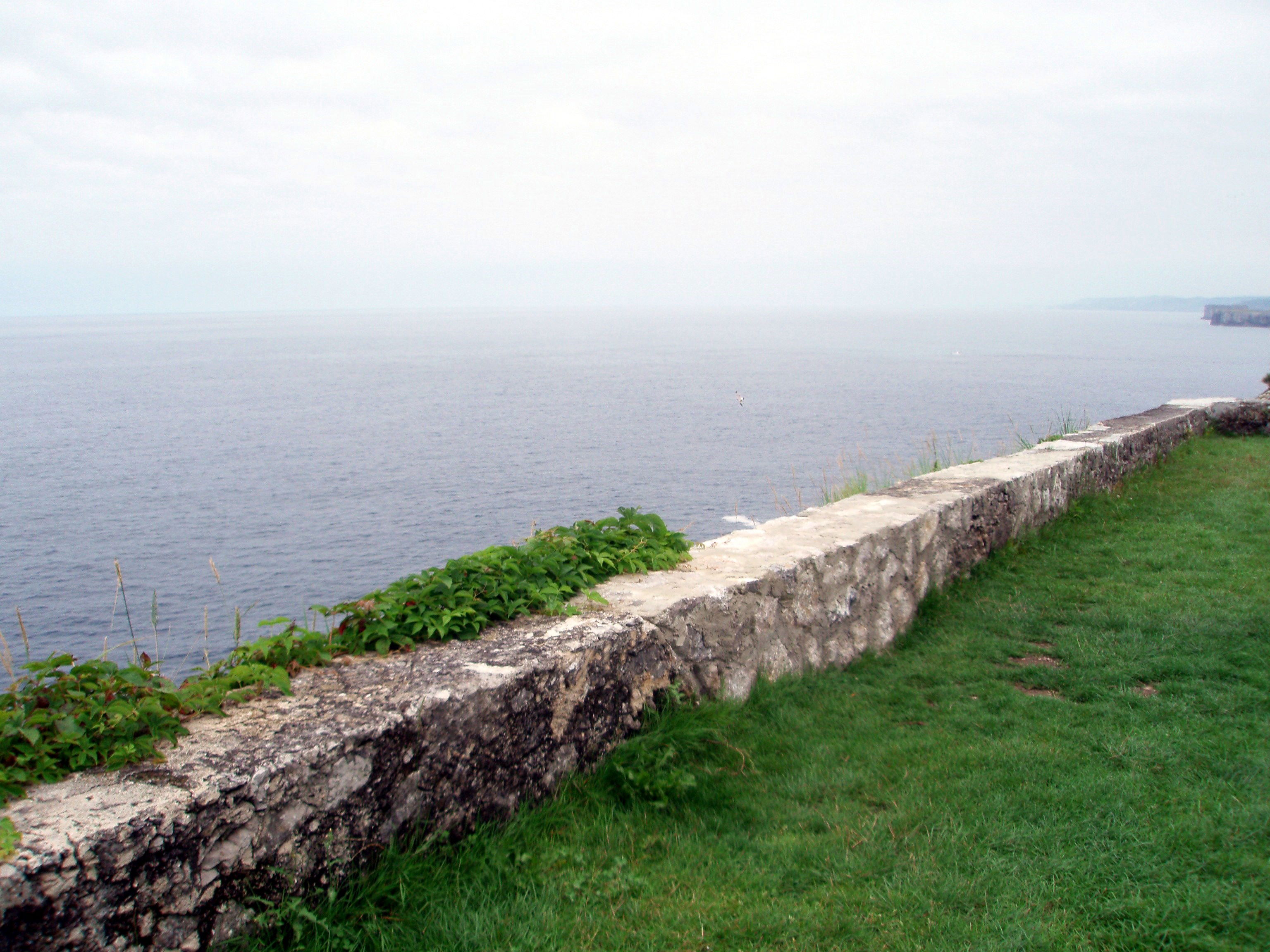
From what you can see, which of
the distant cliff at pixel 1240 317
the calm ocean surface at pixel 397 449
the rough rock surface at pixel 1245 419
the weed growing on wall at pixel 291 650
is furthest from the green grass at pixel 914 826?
the distant cliff at pixel 1240 317

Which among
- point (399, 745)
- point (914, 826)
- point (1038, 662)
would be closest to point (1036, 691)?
point (1038, 662)

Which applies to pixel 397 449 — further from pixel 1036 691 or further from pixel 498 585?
pixel 1036 691

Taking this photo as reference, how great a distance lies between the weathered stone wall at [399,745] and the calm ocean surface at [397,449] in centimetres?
381

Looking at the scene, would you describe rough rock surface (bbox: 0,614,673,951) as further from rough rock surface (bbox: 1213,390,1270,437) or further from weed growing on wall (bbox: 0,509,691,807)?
rough rock surface (bbox: 1213,390,1270,437)

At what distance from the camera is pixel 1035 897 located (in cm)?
→ 287

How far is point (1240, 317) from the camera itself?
6752 inches

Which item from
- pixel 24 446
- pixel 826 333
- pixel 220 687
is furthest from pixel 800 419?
pixel 826 333

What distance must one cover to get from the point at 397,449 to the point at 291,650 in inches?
1321

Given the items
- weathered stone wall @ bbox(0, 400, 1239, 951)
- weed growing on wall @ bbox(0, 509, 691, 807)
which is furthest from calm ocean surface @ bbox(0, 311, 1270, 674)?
weathered stone wall @ bbox(0, 400, 1239, 951)

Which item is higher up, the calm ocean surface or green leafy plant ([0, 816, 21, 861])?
green leafy plant ([0, 816, 21, 861])

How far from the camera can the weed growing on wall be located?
8.16 feet

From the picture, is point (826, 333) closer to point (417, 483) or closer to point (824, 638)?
point (417, 483)

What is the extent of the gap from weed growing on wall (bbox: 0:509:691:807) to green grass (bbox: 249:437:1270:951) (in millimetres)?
720

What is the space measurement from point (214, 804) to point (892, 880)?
2179 millimetres
